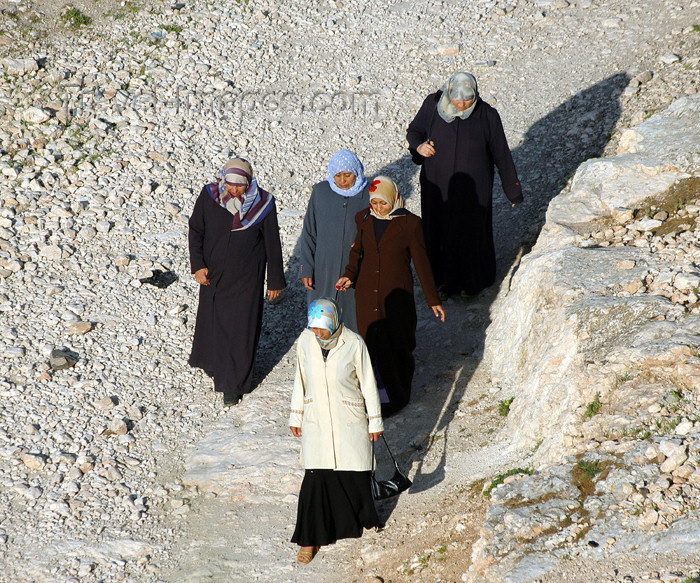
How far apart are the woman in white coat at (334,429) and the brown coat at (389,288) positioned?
102 cm

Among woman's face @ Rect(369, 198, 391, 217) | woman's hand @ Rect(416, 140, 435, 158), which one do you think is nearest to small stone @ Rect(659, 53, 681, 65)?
woman's hand @ Rect(416, 140, 435, 158)

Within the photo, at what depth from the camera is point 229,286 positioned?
574 cm

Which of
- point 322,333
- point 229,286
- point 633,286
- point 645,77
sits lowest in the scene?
point 633,286

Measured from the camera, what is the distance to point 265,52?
10000 millimetres

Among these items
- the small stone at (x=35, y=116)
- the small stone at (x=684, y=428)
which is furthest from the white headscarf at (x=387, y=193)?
the small stone at (x=35, y=116)

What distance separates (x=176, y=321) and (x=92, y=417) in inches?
47.4

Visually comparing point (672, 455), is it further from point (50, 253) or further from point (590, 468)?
point (50, 253)

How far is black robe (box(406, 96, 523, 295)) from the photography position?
6.05 metres

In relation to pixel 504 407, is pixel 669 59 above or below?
above

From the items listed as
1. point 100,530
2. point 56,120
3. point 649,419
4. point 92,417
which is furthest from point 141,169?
point 649,419

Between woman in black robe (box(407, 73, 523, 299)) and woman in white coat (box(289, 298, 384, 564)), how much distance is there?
91.7 inches

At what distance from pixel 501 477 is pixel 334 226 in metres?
2.16

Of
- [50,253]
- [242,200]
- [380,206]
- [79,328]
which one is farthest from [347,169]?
[50,253]

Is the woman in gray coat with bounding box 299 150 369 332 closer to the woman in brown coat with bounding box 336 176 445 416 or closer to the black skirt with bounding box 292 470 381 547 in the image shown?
the woman in brown coat with bounding box 336 176 445 416
